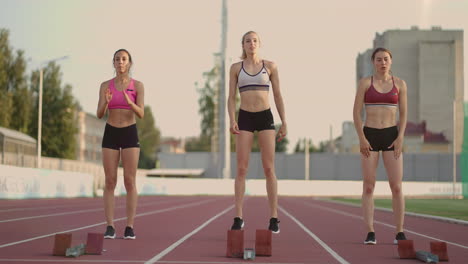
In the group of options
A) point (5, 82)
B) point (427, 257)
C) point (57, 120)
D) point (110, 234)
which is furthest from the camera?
point (57, 120)

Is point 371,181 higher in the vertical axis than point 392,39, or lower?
lower

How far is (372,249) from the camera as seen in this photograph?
988 cm

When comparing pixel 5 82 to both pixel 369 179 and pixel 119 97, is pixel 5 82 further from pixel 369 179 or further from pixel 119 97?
pixel 369 179

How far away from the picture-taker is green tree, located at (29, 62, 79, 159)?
77.7 m

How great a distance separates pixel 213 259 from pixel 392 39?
9671 cm

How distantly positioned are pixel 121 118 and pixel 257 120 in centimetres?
176

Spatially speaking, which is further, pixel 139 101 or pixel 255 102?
pixel 139 101

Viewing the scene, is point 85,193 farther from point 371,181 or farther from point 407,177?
point 407,177

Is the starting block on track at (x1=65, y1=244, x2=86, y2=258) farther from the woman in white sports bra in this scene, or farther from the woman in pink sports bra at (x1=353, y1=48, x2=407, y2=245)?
the woman in pink sports bra at (x1=353, y1=48, x2=407, y2=245)

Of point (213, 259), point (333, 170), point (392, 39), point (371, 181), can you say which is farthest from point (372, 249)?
point (392, 39)

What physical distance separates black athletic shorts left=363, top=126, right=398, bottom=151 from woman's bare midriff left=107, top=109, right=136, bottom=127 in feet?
9.94

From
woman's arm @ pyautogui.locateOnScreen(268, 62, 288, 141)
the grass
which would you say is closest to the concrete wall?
the grass

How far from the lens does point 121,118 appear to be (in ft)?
33.6

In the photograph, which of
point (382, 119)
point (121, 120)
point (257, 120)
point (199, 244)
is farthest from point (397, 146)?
point (121, 120)
